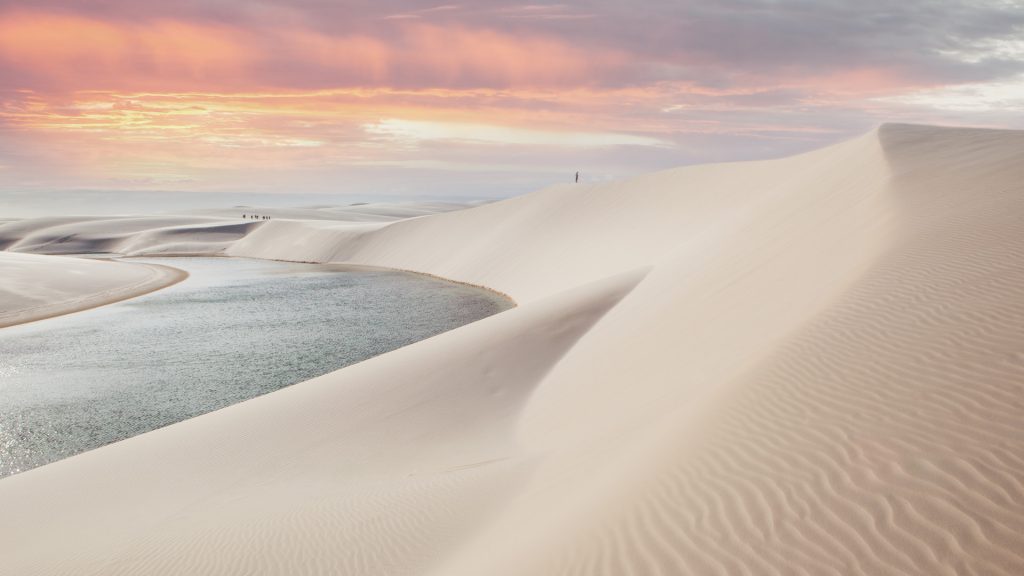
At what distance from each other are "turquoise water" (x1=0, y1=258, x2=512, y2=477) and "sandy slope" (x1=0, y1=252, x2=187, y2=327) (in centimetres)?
150

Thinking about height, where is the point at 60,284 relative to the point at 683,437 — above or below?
below

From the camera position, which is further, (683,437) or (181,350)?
(181,350)

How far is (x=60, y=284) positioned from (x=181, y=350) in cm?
1661

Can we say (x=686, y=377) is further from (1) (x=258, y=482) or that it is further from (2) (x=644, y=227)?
(2) (x=644, y=227)

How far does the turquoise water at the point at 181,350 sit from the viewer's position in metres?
12.3

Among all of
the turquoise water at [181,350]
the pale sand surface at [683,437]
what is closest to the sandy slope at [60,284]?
the turquoise water at [181,350]

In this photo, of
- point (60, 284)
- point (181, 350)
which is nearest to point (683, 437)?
point (181, 350)

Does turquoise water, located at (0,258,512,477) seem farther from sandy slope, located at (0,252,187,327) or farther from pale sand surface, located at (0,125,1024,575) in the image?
pale sand surface, located at (0,125,1024,575)

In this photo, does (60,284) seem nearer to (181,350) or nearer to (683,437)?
(181,350)

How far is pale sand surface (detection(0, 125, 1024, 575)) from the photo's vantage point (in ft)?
12.1

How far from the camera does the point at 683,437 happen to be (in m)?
5.04

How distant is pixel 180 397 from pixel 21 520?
6.47m

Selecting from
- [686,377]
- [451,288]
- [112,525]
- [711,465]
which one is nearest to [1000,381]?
[711,465]

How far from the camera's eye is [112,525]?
7.16 metres
